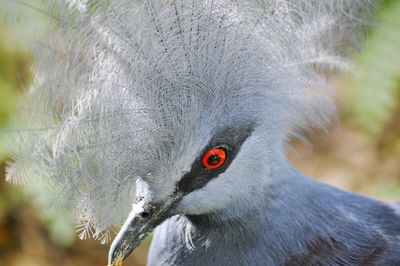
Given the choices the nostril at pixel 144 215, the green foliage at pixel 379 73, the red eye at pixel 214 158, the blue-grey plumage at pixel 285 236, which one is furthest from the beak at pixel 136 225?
the green foliage at pixel 379 73

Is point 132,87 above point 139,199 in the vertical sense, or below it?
above

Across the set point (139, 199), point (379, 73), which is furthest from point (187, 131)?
point (379, 73)

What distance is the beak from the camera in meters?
2.23

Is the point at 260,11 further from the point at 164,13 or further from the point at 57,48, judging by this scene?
the point at 57,48

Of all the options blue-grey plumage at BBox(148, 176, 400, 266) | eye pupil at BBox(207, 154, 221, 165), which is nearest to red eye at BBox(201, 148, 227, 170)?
eye pupil at BBox(207, 154, 221, 165)

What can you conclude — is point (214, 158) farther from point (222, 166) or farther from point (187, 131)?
point (187, 131)

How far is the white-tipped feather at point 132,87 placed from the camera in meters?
2.13

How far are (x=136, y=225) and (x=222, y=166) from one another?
374 mm

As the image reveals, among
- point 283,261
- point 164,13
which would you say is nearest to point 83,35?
point 164,13

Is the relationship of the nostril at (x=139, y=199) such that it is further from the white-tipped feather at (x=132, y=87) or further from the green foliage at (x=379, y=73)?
the green foliage at (x=379, y=73)

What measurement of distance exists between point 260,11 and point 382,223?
3.40 feet

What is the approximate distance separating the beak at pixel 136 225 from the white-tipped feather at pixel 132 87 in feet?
0.27

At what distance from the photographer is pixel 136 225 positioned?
224 cm

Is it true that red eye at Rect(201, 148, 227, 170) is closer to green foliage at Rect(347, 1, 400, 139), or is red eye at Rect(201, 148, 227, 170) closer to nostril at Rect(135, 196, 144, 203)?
nostril at Rect(135, 196, 144, 203)
